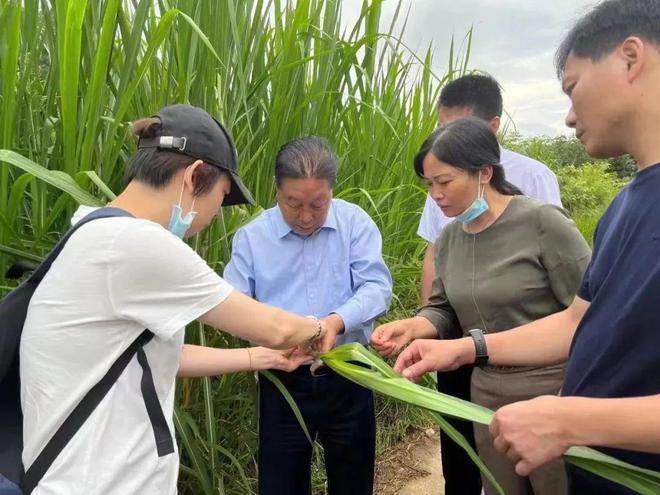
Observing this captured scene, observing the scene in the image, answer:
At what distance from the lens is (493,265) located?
185 centimetres

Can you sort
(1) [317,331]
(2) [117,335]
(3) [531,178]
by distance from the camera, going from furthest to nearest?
(3) [531,178], (1) [317,331], (2) [117,335]

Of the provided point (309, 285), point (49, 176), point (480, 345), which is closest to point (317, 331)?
point (309, 285)

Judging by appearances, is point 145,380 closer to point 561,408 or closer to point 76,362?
point 76,362

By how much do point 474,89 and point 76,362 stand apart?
7.29ft

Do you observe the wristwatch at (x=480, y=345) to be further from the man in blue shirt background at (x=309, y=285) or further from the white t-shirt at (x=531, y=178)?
the white t-shirt at (x=531, y=178)

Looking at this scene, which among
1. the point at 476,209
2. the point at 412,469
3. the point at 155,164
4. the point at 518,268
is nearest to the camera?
the point at 155,164

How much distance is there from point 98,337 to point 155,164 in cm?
39

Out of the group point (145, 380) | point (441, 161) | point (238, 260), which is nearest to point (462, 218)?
point (441, 161)

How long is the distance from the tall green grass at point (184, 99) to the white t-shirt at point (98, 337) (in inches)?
12.7

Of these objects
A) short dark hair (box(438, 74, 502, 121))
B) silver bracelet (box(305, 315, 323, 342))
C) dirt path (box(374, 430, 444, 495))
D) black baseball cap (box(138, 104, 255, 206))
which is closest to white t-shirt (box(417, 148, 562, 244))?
short dark hair (box(438, 74, 502, 121))

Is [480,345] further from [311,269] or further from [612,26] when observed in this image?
[612,26]

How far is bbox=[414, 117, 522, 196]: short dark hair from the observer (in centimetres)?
193

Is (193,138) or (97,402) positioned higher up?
(193,138)

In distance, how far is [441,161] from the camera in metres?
1.96
